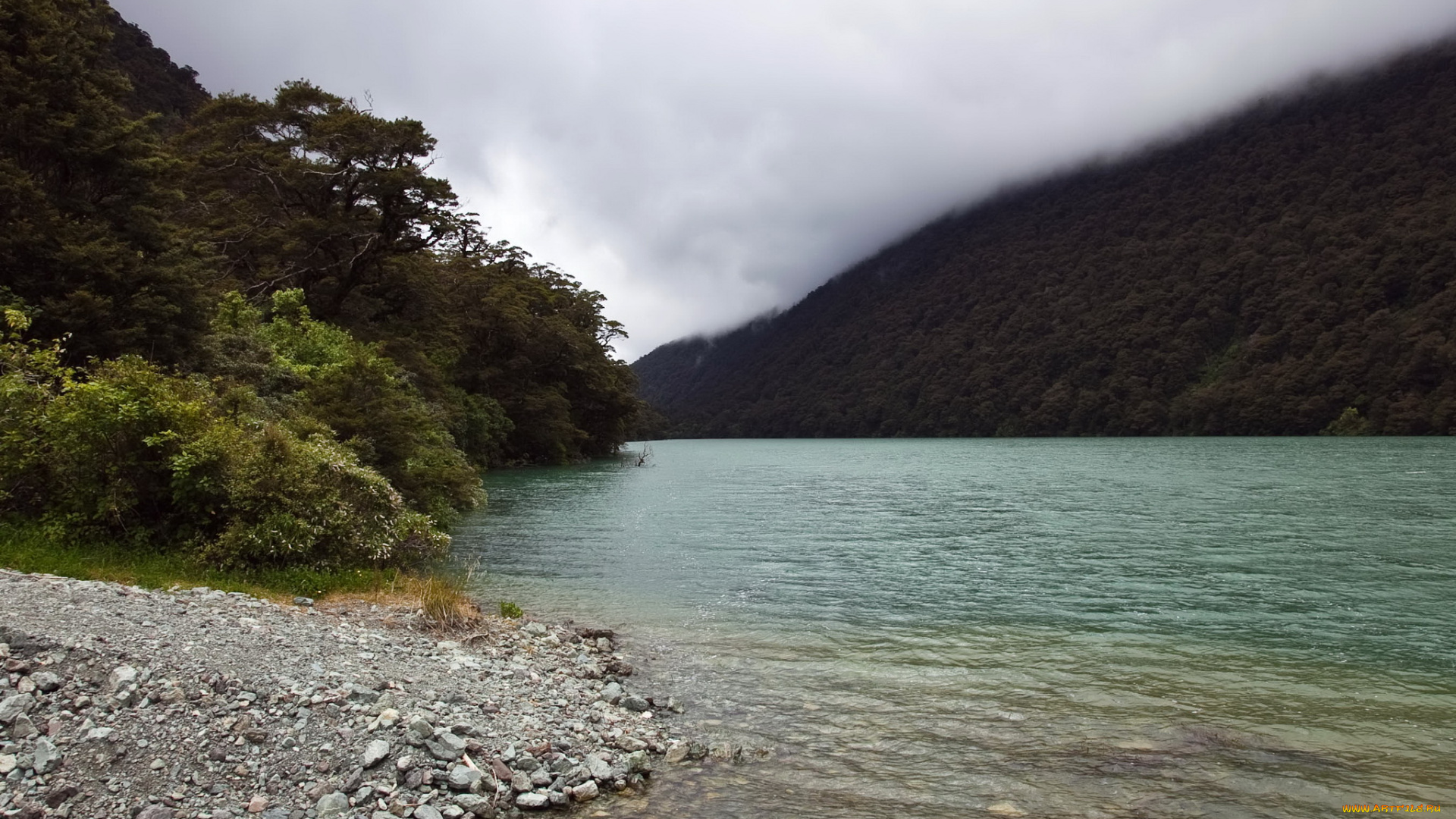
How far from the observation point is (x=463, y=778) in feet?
23.5

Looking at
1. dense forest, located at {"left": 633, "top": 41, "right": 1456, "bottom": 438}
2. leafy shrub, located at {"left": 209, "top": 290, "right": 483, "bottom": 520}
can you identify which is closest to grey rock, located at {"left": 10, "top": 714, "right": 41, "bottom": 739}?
leafy shrub, located at {"left": 209, "top": 290, "right": 483, "bottom": 520}

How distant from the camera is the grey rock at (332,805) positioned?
655 centimetres

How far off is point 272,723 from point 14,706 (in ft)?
6.44

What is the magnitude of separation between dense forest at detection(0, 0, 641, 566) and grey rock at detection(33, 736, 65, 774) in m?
8.38

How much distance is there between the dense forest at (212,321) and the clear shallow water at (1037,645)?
4632 mm

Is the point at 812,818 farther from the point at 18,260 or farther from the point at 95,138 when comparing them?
the point at 95,138

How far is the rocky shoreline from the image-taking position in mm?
6555

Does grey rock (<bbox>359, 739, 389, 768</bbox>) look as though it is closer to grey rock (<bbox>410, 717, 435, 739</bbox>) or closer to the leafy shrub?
grey rock (<bbox>410, 717, 435, 739</bbox>)

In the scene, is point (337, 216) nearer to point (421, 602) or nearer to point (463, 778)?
point (421, 602)

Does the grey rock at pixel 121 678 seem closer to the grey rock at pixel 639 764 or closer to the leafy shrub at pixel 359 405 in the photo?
the grey rock at pixel 639 764

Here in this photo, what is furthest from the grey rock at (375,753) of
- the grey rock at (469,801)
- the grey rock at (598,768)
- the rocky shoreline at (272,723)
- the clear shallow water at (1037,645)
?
the clear shallow water at (1037,645)

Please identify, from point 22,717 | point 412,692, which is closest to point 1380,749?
point 412,692

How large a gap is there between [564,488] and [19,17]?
32778mm

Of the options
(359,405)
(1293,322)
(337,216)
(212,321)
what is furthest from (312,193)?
(1293,322)
